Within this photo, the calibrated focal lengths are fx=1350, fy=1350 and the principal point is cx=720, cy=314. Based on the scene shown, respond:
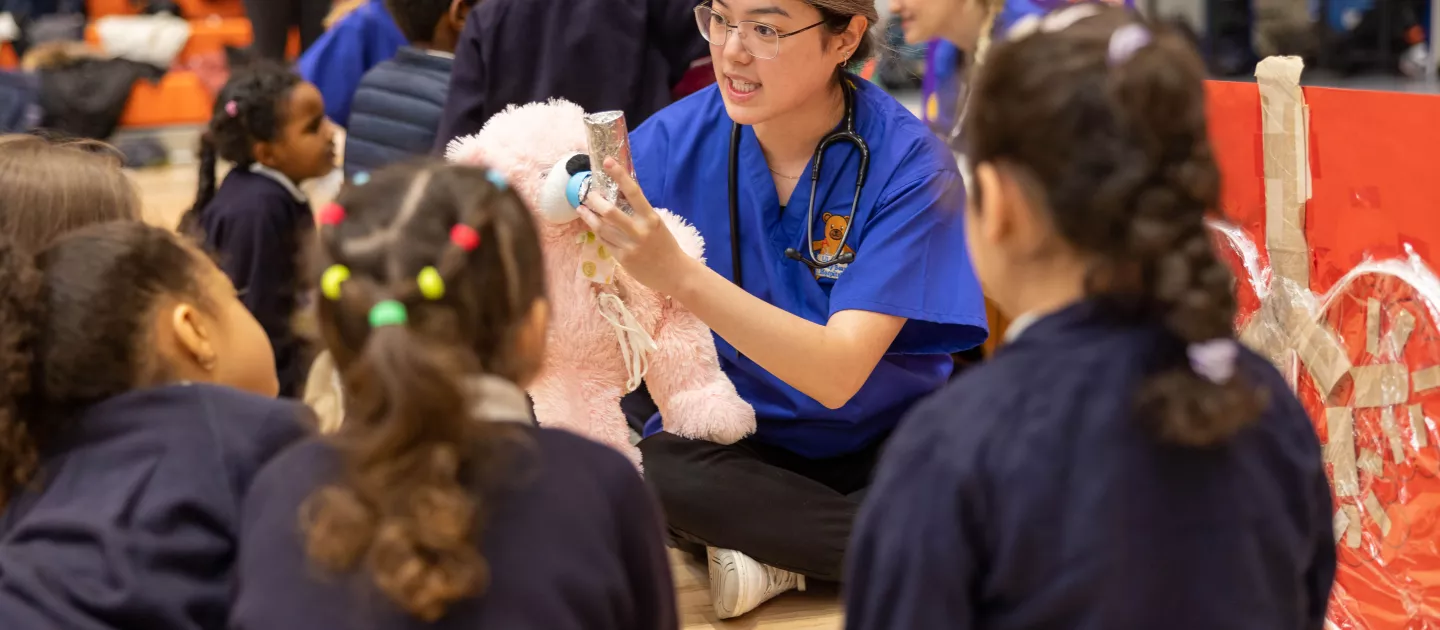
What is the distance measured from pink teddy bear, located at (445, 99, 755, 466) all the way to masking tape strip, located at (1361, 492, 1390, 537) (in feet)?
2.51

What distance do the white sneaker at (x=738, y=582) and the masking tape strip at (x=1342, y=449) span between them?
759 mm

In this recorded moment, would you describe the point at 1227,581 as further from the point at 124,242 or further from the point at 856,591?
the point at 124,242

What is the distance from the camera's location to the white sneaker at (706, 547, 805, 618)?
1919mm

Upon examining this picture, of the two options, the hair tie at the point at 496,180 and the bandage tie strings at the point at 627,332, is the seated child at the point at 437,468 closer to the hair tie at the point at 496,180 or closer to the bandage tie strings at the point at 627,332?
the hair tie at the point at 496,180

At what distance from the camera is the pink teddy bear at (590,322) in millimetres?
1637

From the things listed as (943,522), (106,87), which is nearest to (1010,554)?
(943,522)

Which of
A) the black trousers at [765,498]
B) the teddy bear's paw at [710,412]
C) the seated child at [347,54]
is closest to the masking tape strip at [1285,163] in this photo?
the black trousers at [765,498]

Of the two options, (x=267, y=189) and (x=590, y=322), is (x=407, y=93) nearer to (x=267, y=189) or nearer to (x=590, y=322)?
(x=267, y=189)

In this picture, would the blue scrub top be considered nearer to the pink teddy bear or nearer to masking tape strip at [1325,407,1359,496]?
the pink teddy bear

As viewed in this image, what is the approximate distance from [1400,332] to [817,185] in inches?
28.9

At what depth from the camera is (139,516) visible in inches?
44.4

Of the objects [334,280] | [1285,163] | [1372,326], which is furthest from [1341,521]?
[334,280]

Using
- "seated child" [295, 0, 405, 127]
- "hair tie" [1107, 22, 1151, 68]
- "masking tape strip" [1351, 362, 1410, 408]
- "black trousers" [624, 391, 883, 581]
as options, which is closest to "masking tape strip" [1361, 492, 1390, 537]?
"masking tape strip" [1351, 362, 1410, 408]

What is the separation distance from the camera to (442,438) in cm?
89
